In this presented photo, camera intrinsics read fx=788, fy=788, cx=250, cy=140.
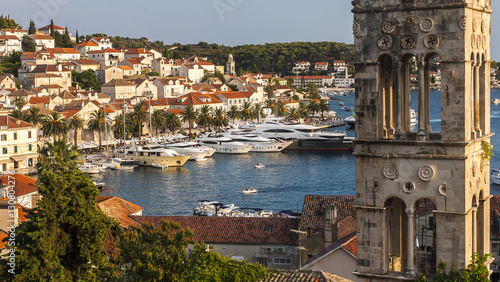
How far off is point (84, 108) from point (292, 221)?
75959mm

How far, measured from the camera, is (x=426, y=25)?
46.4 ft

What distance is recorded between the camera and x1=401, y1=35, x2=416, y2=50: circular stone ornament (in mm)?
14266

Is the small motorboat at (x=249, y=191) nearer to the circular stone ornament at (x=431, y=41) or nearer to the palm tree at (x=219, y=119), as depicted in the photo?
the circular stone ornament at (x=431, y=41)

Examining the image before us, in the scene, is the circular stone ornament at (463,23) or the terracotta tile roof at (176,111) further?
the terracotta tile roof at (176,111)

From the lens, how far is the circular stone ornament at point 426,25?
14.1 meters

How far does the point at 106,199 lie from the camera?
34.6m

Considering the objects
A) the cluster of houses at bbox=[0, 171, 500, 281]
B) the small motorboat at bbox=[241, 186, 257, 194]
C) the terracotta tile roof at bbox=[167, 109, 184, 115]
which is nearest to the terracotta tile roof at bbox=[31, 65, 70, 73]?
the terracotta tile roof at bbox=[167, 109, 184, 115]

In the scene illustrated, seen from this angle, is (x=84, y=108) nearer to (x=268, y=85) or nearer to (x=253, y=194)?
(x=253, y=194)

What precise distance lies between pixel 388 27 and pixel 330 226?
43.3 feet

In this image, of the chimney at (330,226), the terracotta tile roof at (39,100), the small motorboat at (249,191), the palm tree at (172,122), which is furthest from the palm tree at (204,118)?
the chimney at (330,226)

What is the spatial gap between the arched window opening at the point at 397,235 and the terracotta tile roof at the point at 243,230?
13.4 meters

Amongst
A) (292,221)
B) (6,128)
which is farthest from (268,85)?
(292,221)

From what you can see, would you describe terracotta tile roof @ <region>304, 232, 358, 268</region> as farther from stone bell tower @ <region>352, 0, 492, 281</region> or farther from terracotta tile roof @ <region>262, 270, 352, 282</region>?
stone bell tower @ <region>352, 0, 492, 281</region>

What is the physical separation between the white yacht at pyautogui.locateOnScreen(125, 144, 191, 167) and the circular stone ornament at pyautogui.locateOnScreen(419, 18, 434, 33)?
7126 cm
